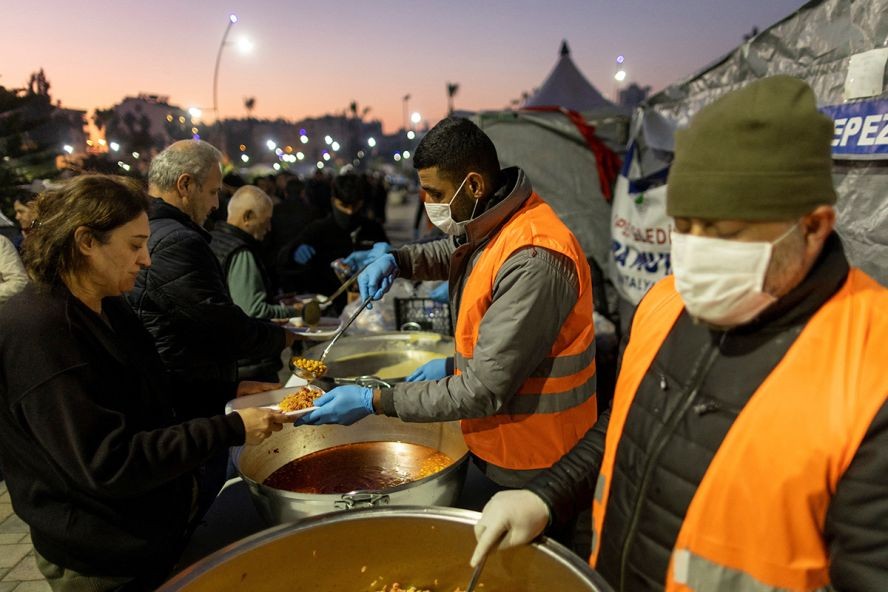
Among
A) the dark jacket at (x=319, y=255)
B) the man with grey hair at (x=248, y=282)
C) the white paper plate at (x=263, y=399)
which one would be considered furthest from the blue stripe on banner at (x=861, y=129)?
the dark jacket at (x=319, y=255)

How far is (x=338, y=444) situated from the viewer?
2.48 meters

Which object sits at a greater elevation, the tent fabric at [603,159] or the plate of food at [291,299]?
the tent fabric at [603,159]

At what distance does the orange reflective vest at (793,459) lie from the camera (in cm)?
93

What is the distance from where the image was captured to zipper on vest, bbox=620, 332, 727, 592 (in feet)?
3.79

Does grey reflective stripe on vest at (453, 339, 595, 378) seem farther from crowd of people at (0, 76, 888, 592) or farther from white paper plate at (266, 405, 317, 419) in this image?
white paper plate at (266, 405, 317, 419)

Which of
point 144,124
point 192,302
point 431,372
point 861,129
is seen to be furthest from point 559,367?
point 144,124

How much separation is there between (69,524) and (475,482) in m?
1.42

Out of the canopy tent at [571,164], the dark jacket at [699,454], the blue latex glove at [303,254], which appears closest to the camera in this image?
the dark jacket at [699,454]

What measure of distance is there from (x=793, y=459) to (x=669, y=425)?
253mm

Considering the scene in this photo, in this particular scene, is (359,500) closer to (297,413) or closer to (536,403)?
(297,413)

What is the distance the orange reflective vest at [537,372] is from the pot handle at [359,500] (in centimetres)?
60

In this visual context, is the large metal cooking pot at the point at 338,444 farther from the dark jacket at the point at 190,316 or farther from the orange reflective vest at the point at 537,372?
the dark jacket at the point at 190,316

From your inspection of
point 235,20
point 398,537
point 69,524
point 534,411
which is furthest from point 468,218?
point 235,20

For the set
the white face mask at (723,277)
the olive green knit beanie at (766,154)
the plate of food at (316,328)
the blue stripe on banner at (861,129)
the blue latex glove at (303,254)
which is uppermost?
the blue stripe on banner at (861,129)
